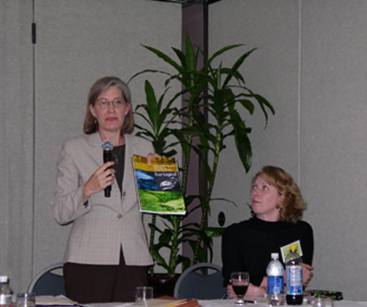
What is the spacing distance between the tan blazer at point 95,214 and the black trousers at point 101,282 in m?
0.03

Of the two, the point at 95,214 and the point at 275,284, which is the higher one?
the point at 95,214

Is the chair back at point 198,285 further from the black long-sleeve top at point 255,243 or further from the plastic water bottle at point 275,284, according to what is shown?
the plastic water bottle at point 275,284

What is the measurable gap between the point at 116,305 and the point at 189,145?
7.67 ft

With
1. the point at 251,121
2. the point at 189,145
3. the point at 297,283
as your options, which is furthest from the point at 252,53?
the point at 297,283

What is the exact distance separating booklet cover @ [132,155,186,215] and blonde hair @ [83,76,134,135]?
0.81 feet

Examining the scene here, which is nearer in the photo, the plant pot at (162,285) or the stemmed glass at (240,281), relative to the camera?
the stemmed glass at (240,281)

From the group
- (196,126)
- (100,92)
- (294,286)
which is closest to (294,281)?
(294,286)

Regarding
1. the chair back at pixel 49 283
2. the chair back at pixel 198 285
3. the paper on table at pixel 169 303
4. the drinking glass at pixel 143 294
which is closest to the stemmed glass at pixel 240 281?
the paper on table at pixel 169 303

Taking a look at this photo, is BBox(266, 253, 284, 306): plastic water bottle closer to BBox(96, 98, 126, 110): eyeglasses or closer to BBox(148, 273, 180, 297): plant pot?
BBox(96, 98, 126, 110): eyeglasses

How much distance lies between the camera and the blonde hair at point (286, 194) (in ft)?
13.1

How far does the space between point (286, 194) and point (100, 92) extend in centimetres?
113

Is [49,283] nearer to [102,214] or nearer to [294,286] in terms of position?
[102,214]

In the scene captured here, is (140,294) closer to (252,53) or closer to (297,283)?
(297,283)

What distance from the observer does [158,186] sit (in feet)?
11.4
